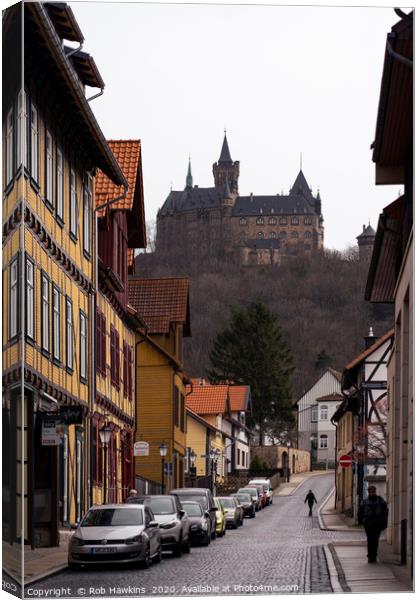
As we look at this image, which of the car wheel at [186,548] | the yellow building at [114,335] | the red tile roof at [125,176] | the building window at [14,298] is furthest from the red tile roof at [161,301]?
the car wheel at [186,548]

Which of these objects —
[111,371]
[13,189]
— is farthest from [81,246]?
[13,189]

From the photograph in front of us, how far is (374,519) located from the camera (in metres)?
21.7

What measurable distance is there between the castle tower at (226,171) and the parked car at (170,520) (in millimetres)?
8844

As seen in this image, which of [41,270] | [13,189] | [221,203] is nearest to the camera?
[13,189]

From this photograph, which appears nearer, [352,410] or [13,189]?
[13,189]

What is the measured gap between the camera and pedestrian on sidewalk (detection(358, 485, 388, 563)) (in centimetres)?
2088

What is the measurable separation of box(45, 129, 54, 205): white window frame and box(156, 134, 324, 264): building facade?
7.00 ft

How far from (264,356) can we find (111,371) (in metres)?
8.34

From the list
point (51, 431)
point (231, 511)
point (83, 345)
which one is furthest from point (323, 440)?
point (51, 431)

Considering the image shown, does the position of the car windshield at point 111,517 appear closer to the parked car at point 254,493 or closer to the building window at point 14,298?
the building window at point 14,298

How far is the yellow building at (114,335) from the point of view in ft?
86.3

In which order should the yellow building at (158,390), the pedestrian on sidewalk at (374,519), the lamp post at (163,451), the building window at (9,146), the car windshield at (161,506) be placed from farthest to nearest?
the lamp post at (163,451) → the yellow building at (158,390) → the car windshield at (161,506) → the pedestrian on sidewalk at (374,519) → the building window at (9,146)

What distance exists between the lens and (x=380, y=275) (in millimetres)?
21141

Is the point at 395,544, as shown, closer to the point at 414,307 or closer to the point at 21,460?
the point at 414,307
